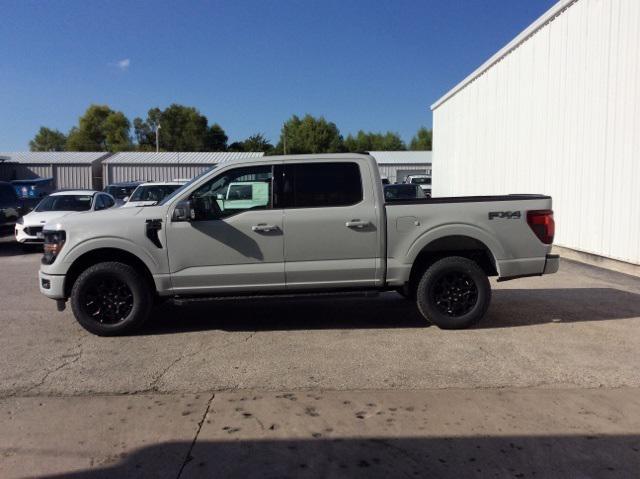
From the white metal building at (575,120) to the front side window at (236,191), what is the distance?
7.36 metres

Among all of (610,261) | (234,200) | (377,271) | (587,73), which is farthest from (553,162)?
(234,200)

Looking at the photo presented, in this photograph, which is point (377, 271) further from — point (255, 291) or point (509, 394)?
point (509, 394)

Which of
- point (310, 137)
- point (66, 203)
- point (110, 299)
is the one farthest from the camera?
point (310, 137)

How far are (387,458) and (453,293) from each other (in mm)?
3291

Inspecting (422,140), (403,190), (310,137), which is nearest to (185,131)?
(310,137)

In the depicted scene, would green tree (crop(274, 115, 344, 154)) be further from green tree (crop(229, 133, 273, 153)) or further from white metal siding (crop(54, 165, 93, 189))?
white metal siding (crop(54, 165, 93, 189))

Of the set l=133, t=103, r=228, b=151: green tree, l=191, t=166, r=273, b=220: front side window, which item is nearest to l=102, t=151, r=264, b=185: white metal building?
l=191, t=166, r=273, b=220: front side window

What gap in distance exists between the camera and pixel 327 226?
6.35 m

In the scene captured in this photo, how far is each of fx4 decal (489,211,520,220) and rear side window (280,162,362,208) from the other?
5.07 feet

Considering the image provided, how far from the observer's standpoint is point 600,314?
7.47 metres

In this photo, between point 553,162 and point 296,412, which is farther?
point 553,162

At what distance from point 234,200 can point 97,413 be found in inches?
114

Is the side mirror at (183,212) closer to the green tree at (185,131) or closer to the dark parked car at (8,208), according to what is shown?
the dark parked car at (8,208)

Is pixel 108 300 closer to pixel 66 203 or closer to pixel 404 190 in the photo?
pixel 66 203
